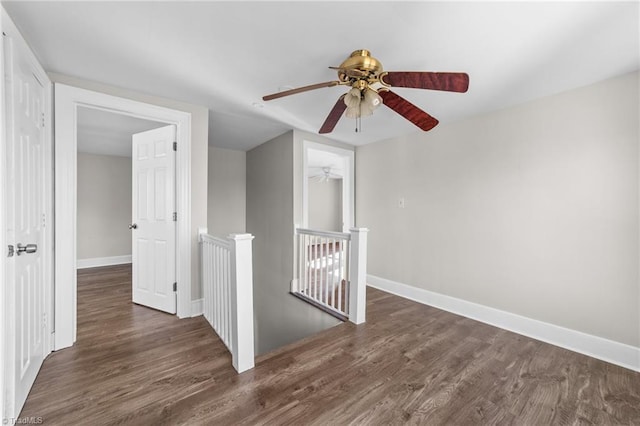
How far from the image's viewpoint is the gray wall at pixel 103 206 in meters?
4.95

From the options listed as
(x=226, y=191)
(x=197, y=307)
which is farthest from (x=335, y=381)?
(x=226, y=191)

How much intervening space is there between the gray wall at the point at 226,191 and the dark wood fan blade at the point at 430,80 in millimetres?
3990

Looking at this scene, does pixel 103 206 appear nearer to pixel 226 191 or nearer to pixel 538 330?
pixel 226 191

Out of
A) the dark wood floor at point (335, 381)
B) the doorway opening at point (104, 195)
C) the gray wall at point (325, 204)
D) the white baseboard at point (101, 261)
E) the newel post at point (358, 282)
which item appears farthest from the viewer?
the gray wall at point (325, 204)

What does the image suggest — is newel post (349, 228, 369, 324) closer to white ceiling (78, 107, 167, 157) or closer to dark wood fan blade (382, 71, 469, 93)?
dark wood fan blade (382, 71, 469, 93)

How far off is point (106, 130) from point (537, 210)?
18.0 feet

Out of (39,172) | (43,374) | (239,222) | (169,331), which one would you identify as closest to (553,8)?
(39,172)

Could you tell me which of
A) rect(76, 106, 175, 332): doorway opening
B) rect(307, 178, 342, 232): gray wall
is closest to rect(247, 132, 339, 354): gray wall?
rect(76, 106, 175, 332): doorway opening

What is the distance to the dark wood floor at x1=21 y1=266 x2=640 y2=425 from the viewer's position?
145cm

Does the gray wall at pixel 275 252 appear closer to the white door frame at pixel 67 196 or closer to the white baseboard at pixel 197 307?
the white baseboard at pixel 197 307

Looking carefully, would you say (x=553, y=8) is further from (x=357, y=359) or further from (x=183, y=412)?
(x=183, y=412)

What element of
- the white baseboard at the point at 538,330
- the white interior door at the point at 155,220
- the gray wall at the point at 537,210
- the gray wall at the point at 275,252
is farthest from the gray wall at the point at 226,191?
the white baseboard at the point at 538,330

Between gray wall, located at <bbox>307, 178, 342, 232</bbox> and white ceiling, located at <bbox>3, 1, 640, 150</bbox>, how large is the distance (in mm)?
6518

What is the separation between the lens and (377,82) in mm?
1662
